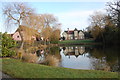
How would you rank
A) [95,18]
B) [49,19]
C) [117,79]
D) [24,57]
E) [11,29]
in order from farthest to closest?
[49,19]
[95,18]
[11,29]
[24,57]
[117,79]

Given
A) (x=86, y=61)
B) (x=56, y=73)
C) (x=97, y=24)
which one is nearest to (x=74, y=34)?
(x=97, y=24)

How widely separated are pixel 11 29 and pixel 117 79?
17025mm

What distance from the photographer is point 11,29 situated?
18859 mm

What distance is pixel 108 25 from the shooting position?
34281mm

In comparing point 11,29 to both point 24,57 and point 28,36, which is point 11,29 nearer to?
point 28,36

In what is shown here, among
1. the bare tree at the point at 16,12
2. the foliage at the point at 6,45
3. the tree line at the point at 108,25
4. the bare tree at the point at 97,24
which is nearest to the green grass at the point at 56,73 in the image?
the foliage at the point at 6,45

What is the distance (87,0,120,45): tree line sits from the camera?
86.5ft

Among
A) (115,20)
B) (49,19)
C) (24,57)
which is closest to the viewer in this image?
(24,57)

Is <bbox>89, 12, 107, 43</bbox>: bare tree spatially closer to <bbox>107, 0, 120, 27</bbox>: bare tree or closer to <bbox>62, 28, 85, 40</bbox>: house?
<bbox>107, 0, 120, 27</bbox>: bare tree

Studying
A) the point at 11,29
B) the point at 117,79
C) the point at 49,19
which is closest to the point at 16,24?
the point at 11,29

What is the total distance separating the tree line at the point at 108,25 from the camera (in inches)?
1038

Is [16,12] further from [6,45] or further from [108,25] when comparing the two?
[108,25]

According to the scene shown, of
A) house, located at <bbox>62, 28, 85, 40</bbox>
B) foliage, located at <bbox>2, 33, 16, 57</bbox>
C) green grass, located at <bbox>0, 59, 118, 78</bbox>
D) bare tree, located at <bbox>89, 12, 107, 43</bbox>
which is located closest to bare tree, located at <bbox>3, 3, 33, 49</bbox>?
foliage, located at <bbox>2, 33, 16, 57</bbox>

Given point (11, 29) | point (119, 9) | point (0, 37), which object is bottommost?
point (0, 37)
